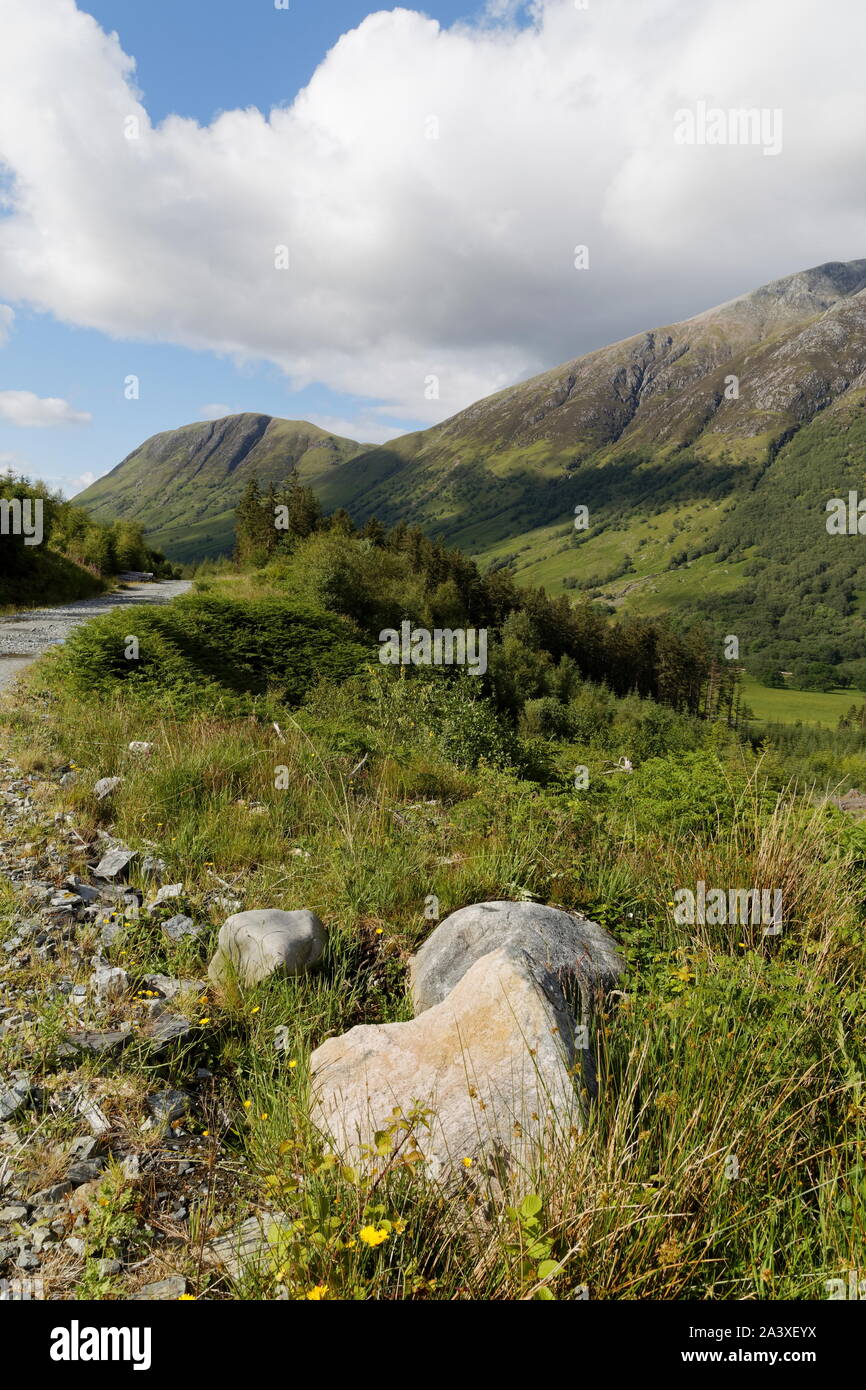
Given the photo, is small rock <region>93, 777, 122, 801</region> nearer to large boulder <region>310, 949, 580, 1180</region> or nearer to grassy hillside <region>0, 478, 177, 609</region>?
large boulder <region>310, 949, 580, 1180</region>

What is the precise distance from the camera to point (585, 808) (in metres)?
7.61

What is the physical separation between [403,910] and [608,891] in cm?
174

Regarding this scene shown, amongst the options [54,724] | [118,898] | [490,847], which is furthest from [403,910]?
[54,724]

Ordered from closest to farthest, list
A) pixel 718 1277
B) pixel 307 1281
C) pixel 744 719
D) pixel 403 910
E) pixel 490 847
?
pixel 307 1281 → pixel 718 1277 → pixel 403 910 → pixel 490 847 → pixel 744 719

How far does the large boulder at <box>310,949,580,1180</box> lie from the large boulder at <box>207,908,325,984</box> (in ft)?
2.37

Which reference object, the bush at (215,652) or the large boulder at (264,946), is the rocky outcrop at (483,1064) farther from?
the bush at (215,652)

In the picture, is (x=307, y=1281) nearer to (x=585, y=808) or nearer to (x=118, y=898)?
(x=118, y=898)

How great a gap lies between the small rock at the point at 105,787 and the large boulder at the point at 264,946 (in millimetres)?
3025

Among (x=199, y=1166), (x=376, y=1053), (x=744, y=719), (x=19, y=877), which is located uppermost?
(x=19, y=877)

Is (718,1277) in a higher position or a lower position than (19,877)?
lower

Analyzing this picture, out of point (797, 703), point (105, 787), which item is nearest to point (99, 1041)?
point (105, 787)

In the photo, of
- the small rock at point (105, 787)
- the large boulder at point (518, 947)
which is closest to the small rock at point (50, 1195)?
the large boulder at point (518, 947)

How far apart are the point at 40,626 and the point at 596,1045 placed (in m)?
21.5

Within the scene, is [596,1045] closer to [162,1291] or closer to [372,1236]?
[372,1236]
